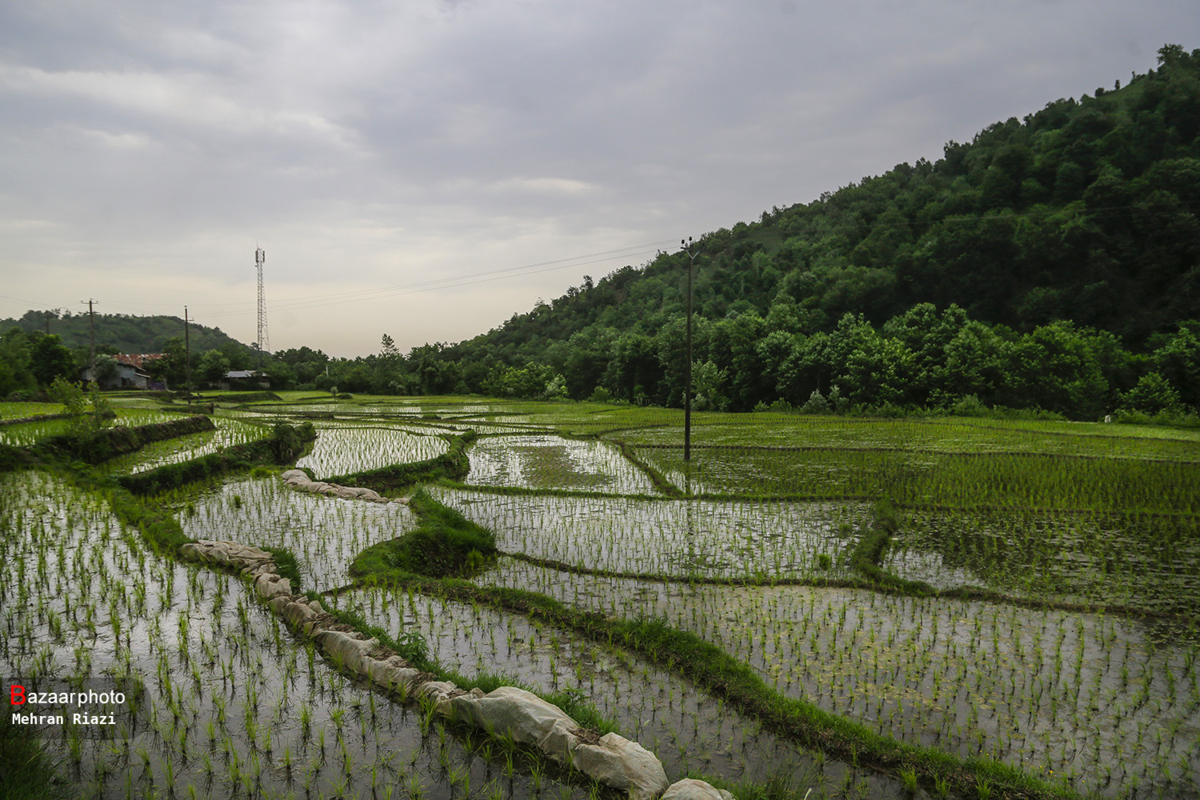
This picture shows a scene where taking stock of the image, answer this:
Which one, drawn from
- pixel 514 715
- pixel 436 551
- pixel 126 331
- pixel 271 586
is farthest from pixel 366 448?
pixel 126 331

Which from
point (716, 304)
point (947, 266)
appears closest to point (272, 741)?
point (947, 266)

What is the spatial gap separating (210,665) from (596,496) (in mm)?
7697

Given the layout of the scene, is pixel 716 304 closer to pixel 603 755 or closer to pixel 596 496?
pixel 596 496

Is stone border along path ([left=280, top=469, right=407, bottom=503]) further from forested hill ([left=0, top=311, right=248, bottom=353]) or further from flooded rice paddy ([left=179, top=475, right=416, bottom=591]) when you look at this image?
forested hill ([left=0, top=311, right=248, bottom=353])

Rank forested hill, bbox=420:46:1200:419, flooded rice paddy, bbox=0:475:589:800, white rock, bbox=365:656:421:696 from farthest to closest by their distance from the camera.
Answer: forested hill, bbox=420:46:1200:419
white rock, bbox=365:656:421:696
flooded rice paddy, bbox=0:475:589:800

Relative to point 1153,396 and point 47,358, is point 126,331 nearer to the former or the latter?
point 47,358

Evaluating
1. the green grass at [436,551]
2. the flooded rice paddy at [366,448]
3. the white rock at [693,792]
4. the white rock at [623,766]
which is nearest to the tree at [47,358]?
the flooded rice paddy at [366,448]

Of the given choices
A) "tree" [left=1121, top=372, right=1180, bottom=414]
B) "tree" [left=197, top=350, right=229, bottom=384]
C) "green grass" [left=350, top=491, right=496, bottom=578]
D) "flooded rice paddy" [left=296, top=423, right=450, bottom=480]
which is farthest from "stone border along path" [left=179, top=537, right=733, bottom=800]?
"tree" [left=197, top=350, right=229, bottom=384]

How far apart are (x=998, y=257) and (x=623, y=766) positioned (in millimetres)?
52779

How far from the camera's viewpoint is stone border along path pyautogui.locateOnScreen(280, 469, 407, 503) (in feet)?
36.9

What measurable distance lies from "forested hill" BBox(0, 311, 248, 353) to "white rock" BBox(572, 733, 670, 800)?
81.4m

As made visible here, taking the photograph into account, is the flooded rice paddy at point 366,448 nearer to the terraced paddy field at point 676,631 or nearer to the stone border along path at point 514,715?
the terraced paddy field at point 676,631

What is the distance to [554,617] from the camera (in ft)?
19.9

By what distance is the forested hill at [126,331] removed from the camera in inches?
2970
